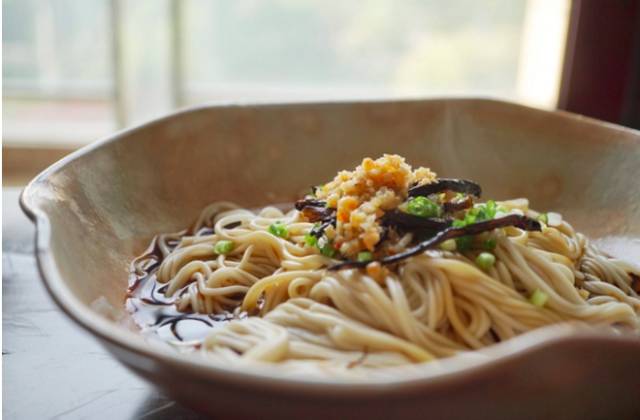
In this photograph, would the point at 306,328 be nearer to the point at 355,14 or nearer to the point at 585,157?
the point at 585,157

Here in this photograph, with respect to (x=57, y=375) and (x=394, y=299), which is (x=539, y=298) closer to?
(x=394, y=299)

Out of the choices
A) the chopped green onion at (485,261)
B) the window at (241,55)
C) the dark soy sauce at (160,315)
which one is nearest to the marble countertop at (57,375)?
the dark soy sauce at (160,315)

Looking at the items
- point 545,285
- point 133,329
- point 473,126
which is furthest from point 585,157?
point 133,329

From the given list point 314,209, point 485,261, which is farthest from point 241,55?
point 485,261

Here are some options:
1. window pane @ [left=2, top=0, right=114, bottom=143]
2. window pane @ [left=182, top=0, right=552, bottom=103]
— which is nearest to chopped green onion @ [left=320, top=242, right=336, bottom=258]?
window pane @ [left=2, top=0, right=114, bottom=143]

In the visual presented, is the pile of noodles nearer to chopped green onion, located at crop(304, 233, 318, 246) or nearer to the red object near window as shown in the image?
chopped green onion, located at crop(304, 233, 318, 246)

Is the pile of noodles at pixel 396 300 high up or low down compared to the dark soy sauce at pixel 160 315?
up

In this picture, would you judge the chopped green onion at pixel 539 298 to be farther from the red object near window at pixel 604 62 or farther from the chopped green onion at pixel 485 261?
the red object near window at pixel 604 62

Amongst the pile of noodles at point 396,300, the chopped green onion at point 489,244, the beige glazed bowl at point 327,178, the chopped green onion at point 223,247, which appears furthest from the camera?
the chopped green onion at point 223,247
